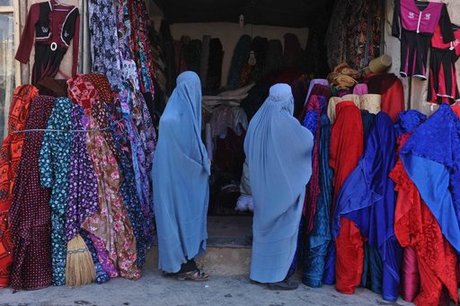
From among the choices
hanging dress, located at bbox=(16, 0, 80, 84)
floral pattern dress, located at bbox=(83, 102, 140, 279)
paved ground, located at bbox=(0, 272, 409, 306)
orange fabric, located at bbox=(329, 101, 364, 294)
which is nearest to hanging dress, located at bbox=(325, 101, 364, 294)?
orange fabric, located at bbox=(329, 101, 364, 294)

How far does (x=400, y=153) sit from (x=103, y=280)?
8.30 ft

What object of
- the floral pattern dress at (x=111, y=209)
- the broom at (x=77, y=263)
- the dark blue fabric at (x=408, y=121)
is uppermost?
the dark blue fabric at (x=408, y=121)

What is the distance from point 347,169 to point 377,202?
0.34 metres

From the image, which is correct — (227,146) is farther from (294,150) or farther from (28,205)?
(28,205)

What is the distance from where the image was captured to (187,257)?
145 inches

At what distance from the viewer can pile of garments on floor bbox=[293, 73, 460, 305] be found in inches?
135

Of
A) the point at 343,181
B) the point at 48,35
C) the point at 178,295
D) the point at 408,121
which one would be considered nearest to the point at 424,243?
the point at 343,181

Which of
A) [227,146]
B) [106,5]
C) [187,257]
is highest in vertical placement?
[106,5]

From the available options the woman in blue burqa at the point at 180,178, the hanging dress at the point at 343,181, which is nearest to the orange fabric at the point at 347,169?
the hanging dress at the point at 343,181

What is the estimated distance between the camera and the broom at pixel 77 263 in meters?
3.60

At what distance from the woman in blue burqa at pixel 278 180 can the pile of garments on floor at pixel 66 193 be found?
1.08 metres

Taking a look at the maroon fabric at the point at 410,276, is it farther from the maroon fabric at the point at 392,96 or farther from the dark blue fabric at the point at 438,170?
the maroon fabric at the point at 392,96

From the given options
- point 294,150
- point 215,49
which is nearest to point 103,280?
point 294,150

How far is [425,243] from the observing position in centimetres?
341
